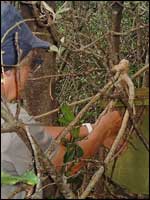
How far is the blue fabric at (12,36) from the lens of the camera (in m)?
1.58

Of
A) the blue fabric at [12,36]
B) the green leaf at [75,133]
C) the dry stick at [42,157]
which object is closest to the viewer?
the dry stick at [42,157]

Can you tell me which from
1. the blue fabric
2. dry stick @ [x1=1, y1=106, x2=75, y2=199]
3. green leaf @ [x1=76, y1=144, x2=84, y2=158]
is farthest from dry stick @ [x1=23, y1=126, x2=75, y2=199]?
green leaf @ [x1=76, y1=144, x2=84, y2=158]

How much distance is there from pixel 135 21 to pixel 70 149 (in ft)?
1.69

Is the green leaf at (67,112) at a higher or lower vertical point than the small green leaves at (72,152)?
higher

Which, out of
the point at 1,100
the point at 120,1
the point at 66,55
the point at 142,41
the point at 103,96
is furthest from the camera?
the point at 66,55

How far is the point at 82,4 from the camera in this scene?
1.63 metres

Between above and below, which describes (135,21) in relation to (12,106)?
above

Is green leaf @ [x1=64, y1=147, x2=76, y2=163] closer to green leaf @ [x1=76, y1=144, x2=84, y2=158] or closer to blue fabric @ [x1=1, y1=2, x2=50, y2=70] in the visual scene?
green leaf @ [x1=76, y1=144, x2=84, y2=158]

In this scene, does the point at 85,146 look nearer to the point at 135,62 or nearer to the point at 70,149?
the point at 70,149

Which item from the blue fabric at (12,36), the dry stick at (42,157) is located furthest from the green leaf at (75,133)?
the dry stick at (42,157)

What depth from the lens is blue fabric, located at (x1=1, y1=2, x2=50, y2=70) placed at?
1.58 meters

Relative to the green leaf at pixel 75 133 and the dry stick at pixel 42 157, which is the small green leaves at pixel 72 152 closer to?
the green leaf at pixel 75 133

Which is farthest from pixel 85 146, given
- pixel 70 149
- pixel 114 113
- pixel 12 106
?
pixel 12 106

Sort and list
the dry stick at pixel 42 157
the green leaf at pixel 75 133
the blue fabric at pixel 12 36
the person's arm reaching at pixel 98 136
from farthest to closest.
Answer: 1. the green leaf at pixel 75 133
2. the person's arm reaching at pixel 98 136
3. the blue fabric at pixel 12 36
4. the dry stick at pixel 42 157
